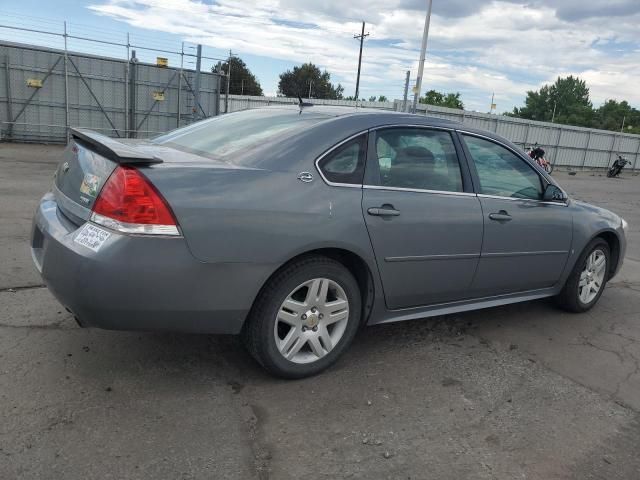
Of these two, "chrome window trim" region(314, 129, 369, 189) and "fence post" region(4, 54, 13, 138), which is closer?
"chrome window trim" region(314, 129, 369, 189)

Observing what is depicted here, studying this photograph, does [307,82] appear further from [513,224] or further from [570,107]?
[513,224]

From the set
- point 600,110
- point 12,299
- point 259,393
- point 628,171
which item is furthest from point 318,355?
point 600,110

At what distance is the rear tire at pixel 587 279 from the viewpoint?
4.68 m

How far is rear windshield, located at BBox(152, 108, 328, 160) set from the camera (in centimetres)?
325

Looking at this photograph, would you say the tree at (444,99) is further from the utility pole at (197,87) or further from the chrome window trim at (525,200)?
the chrome window trim at (525,200)

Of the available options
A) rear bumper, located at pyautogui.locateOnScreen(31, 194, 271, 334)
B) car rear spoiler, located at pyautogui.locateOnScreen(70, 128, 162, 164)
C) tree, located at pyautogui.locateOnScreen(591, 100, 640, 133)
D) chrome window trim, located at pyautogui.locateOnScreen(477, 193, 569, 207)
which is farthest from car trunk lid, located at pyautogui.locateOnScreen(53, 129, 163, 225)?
tree, located at pyautogui.locateOnScreen(591, 100, 640, 133)

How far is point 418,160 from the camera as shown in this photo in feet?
11.7

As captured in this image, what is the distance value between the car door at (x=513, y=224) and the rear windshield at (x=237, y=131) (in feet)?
4.24

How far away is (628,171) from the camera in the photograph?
36.0 m

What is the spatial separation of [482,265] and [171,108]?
1806cm

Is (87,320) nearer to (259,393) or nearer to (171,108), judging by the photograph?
(259,393)

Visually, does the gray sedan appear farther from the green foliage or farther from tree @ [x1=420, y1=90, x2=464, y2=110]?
the green foliage

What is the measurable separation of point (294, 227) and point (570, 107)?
112 metres

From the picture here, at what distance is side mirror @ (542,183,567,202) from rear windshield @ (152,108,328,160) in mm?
1986
